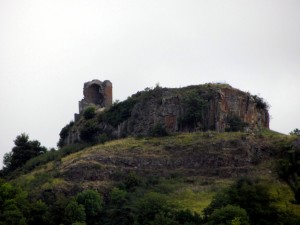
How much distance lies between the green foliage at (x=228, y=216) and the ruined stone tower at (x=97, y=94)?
41062 mm

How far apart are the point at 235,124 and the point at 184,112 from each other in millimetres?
4992

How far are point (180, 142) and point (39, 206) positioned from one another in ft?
54.5

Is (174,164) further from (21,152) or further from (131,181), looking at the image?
(21,152)

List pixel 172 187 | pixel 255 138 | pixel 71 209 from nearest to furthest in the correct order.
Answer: pixel 71 209 → pixel 172 187 → pixel 255 138

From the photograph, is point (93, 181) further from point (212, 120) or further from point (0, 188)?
point (212, 120)

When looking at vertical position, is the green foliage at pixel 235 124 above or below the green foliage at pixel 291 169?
above

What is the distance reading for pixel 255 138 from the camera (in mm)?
81062

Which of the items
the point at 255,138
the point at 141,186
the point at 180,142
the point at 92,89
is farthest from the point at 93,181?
the point at 92,89

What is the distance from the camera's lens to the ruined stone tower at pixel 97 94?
10288 cm

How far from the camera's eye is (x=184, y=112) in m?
86.6

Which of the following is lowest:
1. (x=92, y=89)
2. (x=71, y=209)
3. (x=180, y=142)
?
(x=71, y=209)

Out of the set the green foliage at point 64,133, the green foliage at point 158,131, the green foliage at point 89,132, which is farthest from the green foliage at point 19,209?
the green foliage at point 64,133

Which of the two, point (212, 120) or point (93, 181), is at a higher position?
point (212, 120)

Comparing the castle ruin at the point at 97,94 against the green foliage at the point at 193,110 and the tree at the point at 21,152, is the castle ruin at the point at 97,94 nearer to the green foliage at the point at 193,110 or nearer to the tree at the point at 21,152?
the tree at the point at 21,152
